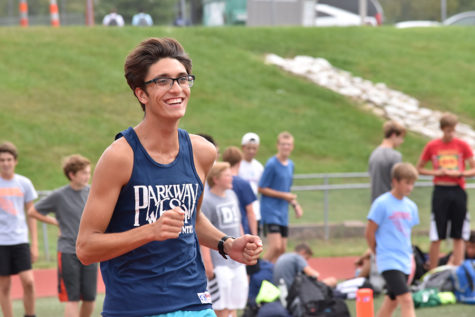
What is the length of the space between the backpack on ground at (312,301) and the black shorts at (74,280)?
2325 millimetres

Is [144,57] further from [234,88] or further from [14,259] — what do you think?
[234,88]

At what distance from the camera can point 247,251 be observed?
12.9ft

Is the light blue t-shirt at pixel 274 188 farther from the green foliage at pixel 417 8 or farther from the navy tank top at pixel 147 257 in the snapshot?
the green foliage at pixel 417 8

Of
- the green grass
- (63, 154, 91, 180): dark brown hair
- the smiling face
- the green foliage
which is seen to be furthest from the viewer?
Result: the green foliage

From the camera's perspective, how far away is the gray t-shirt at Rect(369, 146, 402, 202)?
11.0 metres

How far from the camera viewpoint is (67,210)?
27.4ft

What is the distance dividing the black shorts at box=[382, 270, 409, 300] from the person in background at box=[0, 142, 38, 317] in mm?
3843

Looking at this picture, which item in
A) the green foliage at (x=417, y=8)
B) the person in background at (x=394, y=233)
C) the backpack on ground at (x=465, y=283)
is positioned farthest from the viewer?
the green foliage at (x=417, y=8)

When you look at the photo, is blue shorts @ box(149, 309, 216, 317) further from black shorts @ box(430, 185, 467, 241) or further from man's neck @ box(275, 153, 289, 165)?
black shorts @ box(430, 185, 467, 241)

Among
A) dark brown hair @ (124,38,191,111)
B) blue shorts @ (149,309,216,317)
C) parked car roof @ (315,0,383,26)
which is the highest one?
parked car roof @ (315,0,383,26)

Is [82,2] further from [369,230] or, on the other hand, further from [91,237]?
[91,237]

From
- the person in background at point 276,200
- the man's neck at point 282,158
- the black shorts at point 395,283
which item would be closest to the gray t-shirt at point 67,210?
the black shorts at point 395,283

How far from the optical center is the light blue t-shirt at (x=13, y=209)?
895cm

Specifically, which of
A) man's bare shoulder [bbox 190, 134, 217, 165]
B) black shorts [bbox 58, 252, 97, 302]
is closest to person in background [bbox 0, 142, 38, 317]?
black shorts [bbox 58, 252, 97, 302]
